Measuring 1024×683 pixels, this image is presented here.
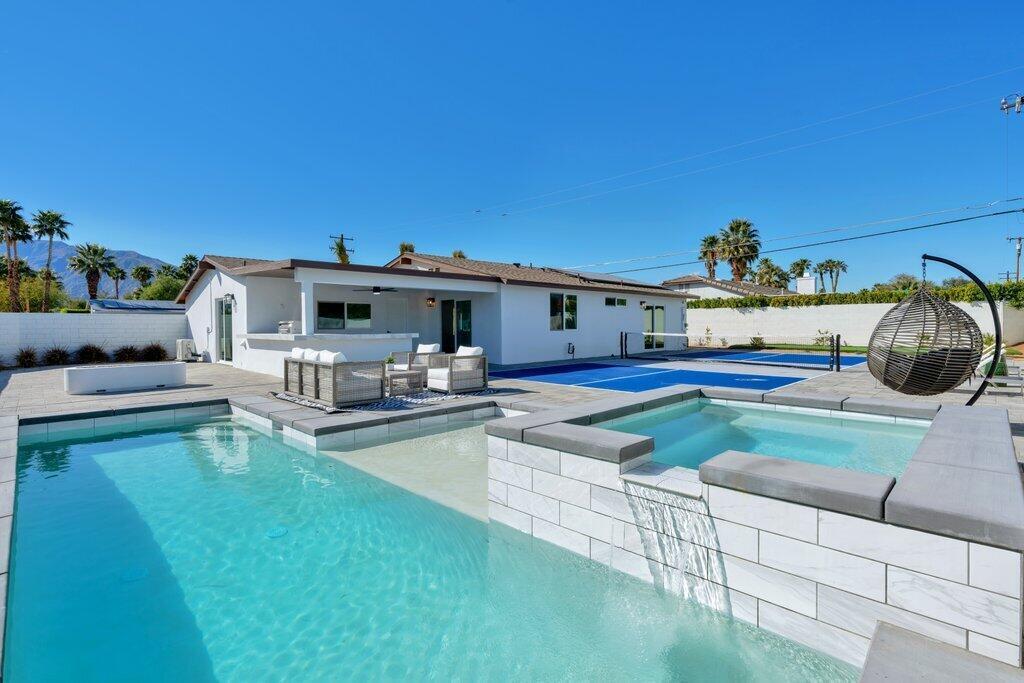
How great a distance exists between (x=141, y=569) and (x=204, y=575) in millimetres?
530

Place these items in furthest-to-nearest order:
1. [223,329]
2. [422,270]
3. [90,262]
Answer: [90,262] → [223,329] → [422,270]

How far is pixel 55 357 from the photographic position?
17.3m

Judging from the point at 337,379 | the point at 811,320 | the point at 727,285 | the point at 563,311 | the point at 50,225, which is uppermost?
the point at 50,225

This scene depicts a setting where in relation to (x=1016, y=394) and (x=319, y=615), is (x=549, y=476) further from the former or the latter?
(x=1016, y=394)

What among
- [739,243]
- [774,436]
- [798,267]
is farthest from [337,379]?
[798,267]

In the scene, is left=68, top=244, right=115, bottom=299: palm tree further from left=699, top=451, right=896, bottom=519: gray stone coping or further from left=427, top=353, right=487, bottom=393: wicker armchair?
left=699, top=451, right=896, bottom=519: gray stone coping

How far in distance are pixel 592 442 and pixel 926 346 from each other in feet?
22.2

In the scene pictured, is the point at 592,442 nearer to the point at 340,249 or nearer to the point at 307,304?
the point at 307,304

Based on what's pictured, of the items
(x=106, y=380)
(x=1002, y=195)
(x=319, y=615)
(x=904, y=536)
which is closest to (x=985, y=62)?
(x=1002, y=195)

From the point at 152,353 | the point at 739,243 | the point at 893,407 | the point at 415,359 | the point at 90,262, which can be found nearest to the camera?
the point at 893,407

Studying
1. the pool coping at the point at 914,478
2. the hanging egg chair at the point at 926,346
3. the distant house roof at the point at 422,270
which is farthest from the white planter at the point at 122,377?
the hanging egg chair at the point at 926,346

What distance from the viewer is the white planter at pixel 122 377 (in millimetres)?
10070

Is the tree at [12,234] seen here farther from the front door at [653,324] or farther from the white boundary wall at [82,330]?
the front door at [653,324]

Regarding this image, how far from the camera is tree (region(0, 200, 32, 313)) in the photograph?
93.1 feet
